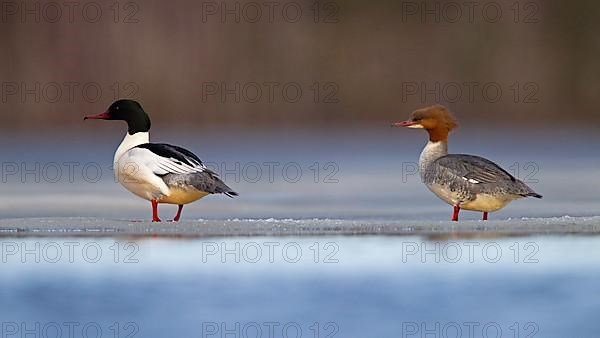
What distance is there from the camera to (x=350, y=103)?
2128 centimetres

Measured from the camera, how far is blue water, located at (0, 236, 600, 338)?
229 inches

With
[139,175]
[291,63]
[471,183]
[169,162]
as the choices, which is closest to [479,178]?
[471,183]

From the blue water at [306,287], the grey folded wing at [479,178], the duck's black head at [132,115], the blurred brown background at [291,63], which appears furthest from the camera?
the blurred brown background at [291,63]

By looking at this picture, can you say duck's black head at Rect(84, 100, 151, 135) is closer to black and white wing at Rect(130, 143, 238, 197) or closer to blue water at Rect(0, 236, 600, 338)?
black and white wing at Rect(130, 143, 238, 197)

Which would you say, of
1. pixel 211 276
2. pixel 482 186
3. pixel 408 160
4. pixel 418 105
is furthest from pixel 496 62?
pixel 211 276

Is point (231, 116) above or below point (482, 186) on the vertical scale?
below

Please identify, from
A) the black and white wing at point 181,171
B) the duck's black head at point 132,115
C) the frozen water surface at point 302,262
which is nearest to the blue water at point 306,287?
the frozen water surface at point 302,262

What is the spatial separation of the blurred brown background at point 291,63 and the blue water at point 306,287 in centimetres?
1202

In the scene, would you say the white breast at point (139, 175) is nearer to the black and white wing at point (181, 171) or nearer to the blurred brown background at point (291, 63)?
the black and white wing at point (181, 171)

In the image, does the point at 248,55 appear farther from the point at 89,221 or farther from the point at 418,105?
the point at 89,221

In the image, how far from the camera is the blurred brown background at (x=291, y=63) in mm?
21031

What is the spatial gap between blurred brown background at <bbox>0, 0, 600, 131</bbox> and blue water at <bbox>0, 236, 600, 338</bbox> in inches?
473

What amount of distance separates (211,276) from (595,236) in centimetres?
239

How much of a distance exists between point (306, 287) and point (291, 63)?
16.3m
